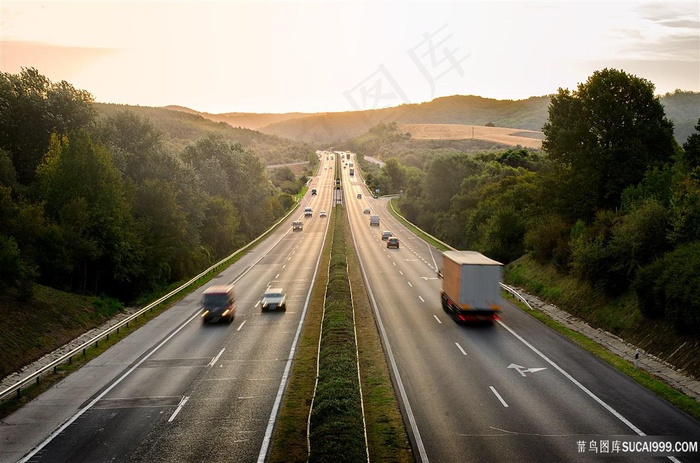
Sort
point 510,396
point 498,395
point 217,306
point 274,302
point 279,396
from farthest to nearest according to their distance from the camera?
point 274,302
point 217,306
point 279,396
point 498,395
point 510,396

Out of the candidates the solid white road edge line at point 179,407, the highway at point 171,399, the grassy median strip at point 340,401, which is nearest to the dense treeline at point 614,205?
the grassy median strip at point 340,401

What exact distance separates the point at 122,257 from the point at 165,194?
486 inches

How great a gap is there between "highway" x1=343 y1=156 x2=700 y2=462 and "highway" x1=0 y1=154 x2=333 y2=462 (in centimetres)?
592

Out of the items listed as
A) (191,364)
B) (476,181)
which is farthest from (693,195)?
(476,181)

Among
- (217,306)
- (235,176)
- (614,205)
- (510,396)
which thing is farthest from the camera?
(235,176)

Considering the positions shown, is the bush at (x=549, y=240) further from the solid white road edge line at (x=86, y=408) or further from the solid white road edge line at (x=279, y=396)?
the solid white road edge line at (x=86, y=408)

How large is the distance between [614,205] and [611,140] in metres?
5.34

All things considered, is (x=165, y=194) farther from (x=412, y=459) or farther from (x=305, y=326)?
(x=412, y=459)

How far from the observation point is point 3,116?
2152 inches

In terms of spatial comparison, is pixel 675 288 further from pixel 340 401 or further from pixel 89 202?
pixel 89 202

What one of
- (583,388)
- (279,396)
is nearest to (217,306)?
(279,396)

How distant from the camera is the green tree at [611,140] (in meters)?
44.9

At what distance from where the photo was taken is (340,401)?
19250mm

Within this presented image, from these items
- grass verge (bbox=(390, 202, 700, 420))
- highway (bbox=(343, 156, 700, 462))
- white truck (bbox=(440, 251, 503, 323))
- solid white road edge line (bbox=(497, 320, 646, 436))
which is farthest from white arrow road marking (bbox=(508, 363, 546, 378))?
white truck (bbox=(440, 251, 503, 323))
